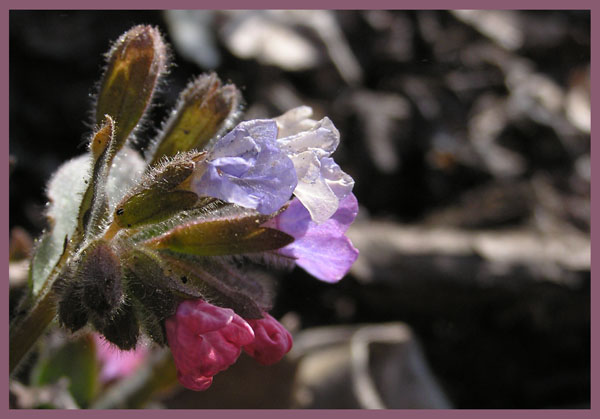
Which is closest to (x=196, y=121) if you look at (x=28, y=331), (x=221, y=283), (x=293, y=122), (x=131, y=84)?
(x=131, y=84)

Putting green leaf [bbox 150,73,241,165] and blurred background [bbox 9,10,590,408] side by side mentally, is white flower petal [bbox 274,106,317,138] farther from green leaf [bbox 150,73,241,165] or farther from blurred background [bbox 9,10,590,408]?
blurred background [bbox 9,10,590,408]

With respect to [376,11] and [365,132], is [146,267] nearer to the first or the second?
[365,132]

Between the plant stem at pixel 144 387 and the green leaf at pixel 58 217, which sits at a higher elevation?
the green leaf at pixel 58 217

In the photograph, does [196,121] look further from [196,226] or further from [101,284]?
[101,284]

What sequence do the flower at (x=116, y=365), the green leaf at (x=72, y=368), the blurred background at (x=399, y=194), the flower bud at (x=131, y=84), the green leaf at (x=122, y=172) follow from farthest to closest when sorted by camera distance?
the blurred background at (x=399, y=194)
the flower at (x=116, y=365)
the green leaf at (x=72, y=368)
the green leaf at (x=122, y=172)
the flower bud at (x=131, y=84)

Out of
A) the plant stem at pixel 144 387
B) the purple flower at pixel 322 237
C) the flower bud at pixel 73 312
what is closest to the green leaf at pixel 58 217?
the flower bud at pixel 73 312

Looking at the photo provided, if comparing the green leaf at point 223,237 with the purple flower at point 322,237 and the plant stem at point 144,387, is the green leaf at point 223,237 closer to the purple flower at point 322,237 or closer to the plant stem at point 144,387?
the purple flower at point 322,237
